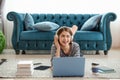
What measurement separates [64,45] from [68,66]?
0.28 metres

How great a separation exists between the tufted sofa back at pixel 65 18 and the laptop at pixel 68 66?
99.4 inches

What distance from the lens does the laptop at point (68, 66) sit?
3.04 metres

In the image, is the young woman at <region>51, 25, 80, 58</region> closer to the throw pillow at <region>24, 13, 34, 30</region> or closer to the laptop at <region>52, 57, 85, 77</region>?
the laptop at <region>52, 57, 85, 77</region>

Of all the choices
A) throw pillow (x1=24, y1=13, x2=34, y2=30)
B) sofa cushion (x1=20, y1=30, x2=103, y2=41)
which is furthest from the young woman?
throw pillow (x1=24, y1=13, x2=34, y2=30)

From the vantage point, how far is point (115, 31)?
243 inches

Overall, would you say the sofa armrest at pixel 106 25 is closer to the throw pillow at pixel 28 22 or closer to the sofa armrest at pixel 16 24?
the throw pillow at pixel 28 22

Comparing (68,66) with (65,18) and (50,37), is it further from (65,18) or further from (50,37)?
(65,18)

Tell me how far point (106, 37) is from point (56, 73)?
7.18ft

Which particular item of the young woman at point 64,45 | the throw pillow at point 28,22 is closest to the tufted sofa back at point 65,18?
the throw pillow at point 28,22

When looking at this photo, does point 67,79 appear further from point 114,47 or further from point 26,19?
point 114,47

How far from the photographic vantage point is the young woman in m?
3.19

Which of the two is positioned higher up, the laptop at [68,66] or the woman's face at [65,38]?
the woman's face at [65,38]

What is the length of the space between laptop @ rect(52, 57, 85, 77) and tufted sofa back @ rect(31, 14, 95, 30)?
2526mm

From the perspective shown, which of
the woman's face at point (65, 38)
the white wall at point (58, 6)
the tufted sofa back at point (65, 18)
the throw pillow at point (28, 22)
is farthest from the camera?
the white wall at point (58, 6)
